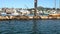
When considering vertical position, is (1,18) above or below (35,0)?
below

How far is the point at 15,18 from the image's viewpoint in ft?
330

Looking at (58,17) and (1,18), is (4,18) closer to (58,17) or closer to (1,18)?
(1,18)

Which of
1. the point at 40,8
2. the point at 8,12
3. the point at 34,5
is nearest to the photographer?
the point at 34,5

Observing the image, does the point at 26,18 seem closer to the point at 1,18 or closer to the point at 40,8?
the point at 1,18

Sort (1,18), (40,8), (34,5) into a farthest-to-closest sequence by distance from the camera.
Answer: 1. (40,8)
2. (34,5)
3. (1,18)

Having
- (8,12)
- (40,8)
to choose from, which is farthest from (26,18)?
(40,8)

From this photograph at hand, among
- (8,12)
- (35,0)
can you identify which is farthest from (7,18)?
(8,12)

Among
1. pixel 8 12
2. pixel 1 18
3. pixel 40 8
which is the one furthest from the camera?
pixel 40 8

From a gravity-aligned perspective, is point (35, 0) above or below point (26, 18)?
above

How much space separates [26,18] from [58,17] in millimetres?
17747

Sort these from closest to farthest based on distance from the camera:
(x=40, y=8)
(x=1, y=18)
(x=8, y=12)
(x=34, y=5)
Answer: (x=1, y=18)
(x=34, y=5)
(x=8, y=12)
(x=40, y=8)

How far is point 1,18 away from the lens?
97.8 meters

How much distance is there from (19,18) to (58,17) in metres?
20.9

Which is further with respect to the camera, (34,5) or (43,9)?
(43,9)
